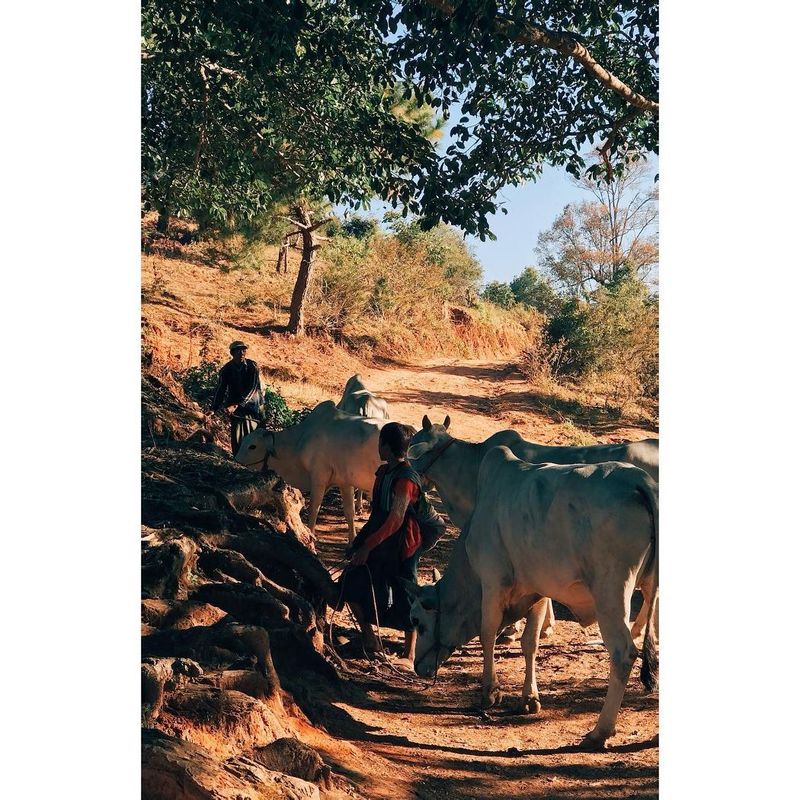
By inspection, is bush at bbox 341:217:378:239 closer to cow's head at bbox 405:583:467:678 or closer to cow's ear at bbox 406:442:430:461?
cow's ear at bbox 406:442:430:461

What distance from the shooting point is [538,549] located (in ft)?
17.1

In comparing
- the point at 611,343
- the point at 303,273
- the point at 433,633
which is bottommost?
the point at 433,633

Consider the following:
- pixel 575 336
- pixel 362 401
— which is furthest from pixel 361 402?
pixel 575 336

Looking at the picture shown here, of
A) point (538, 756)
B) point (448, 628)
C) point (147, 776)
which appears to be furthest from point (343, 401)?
point (147, 776)

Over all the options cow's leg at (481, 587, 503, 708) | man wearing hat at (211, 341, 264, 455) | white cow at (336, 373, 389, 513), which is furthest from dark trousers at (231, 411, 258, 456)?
cow's leg at (481, 587, 503, 708)

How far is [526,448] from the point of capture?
6.64 m

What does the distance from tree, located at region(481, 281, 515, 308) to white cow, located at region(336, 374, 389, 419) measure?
2.22m

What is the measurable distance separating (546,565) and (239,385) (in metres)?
4.14

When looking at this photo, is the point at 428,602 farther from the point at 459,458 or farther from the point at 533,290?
the point at 533,290

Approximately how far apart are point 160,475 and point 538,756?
3.21 metres

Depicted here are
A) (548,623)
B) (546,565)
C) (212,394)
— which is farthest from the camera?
(212,394)

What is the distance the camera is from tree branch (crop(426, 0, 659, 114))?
5.94 meters

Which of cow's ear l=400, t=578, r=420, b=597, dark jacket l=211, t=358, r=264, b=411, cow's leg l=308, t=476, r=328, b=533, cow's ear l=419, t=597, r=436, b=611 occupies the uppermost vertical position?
dark jacket l=211, t=358, r=264, b=411

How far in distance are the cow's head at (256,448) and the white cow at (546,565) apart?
3508mm
